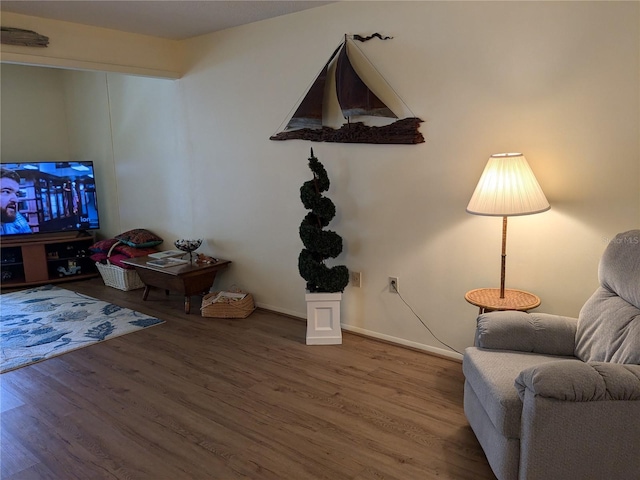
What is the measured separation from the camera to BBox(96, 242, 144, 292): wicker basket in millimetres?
4973

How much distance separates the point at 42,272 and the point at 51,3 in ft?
9.94

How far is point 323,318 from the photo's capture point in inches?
137

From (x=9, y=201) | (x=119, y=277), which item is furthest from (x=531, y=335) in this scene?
(x=9, y=201)

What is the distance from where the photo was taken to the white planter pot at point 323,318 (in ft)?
11.3

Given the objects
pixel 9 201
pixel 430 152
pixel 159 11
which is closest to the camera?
pixel 430 152

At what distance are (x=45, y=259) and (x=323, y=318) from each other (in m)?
3.52

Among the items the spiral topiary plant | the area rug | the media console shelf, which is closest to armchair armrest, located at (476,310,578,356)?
the spiral topiary plant

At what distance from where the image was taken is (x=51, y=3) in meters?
3.33

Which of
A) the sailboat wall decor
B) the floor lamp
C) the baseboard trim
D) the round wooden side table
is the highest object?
the sailboat wall decor

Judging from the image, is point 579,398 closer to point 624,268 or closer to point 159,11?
point 624,268

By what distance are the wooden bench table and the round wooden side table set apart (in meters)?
2.35

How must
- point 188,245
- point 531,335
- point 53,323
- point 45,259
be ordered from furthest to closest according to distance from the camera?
Answer: point 45,259
point 188,245
point 53,323
point 531,335

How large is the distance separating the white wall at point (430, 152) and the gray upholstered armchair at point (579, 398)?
1.71ft

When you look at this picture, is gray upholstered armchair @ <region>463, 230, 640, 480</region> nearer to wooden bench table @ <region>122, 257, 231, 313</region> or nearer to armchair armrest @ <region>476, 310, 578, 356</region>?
armchair armrest @ <region>476, 310, 578, 356</region>
